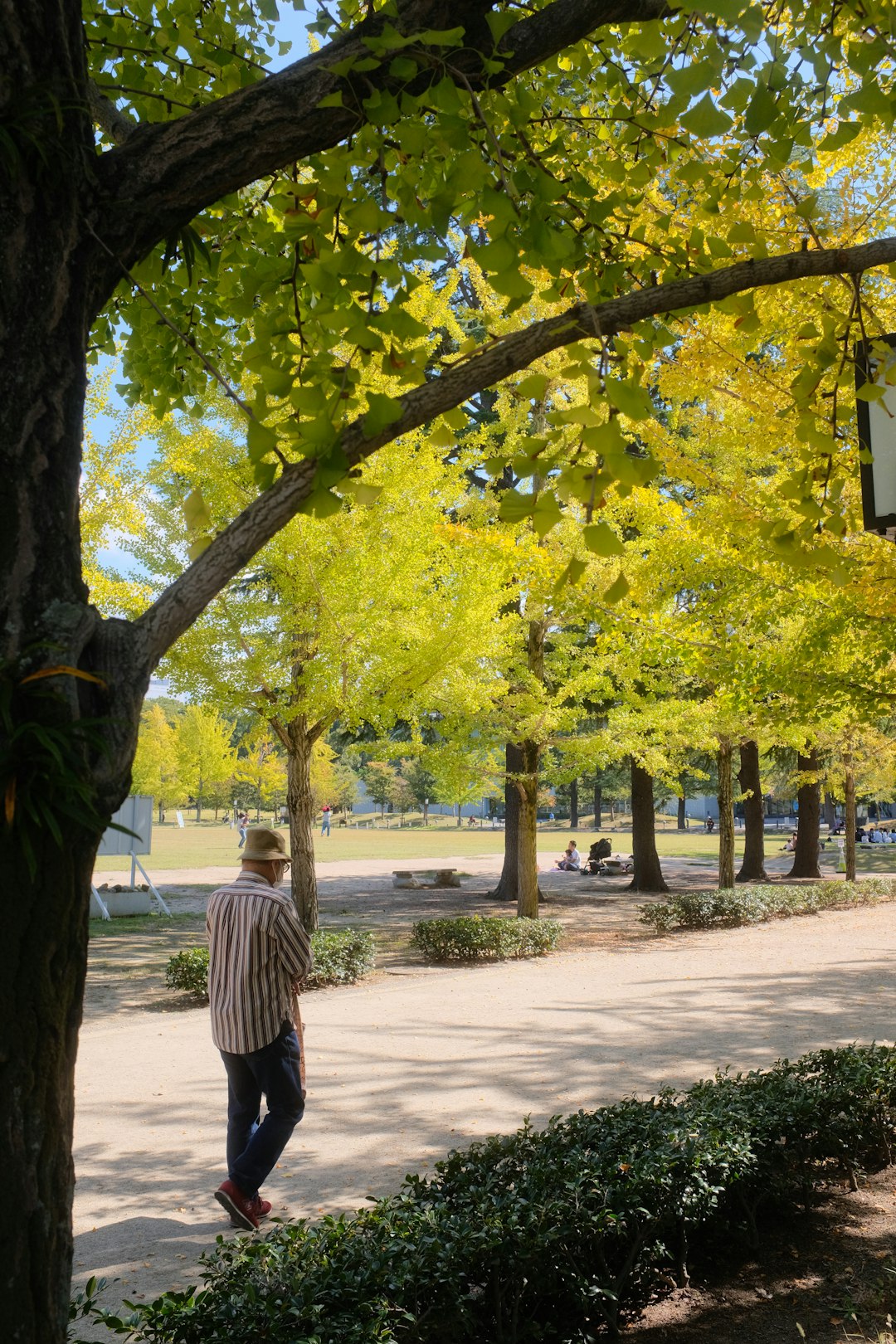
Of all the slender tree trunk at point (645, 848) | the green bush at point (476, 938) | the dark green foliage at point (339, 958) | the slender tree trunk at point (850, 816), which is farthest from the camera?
the slender tree trunk at point (645, 848)

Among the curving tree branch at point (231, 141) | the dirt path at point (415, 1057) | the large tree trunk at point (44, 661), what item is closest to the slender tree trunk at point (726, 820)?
the dirt path at point (415, 1057)

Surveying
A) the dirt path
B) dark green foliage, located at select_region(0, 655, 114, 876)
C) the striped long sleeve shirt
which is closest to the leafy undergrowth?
the dirt path

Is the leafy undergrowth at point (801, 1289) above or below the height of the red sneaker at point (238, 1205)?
below

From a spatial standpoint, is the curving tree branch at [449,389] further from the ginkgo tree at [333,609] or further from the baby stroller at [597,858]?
the baby stroller at [597,858]

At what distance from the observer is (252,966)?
477cm

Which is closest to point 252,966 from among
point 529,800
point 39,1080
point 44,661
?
point 39,1080

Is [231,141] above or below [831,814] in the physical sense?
above

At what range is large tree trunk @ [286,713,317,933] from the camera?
12250mm

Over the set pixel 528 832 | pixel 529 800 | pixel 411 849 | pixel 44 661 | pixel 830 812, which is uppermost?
pixel 44 661

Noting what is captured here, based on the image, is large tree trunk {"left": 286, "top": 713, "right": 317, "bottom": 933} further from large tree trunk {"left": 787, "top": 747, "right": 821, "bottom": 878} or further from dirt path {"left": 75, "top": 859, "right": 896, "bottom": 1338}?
large tree trunk {"left": 787, "top": 747, "right": 821, "bottom": 878}

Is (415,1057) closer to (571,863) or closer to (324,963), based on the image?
(324,963)

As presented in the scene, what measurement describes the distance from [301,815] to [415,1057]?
461 centimetres

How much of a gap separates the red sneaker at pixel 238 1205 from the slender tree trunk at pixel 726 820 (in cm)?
1409

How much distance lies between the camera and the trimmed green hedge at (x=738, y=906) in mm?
16594
